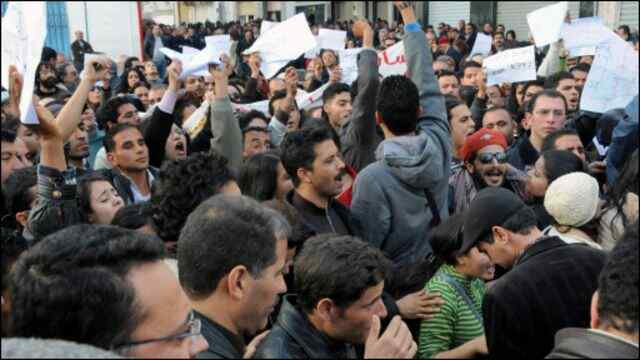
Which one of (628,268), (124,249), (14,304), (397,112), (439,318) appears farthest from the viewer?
(397,112)

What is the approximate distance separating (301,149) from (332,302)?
4.28ft

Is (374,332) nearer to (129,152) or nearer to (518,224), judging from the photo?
(518,224)

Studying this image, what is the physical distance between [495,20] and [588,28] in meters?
20.2

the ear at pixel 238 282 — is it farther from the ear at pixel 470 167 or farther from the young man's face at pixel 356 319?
the ear at pixel 470 167

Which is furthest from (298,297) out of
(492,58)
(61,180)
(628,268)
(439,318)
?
(492,58)

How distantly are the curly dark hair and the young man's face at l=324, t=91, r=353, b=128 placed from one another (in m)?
2.58

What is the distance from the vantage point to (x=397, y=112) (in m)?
3.40

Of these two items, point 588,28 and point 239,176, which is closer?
point 239,176

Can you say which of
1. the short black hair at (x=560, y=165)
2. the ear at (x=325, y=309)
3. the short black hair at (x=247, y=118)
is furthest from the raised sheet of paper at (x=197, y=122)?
the ear at (x=325, y=309)

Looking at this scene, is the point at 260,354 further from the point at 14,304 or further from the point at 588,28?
the point at 588,28

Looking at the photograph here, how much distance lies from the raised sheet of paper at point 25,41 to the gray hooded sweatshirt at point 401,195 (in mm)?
1716

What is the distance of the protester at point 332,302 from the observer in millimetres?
2080

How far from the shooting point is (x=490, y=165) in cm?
416

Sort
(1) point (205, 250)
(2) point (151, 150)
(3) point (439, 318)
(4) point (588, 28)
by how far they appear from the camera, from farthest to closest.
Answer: (4) point (588, 28) < (2) point (151, 150) < (3) point (439, 318) < (1) point (205, 250)
